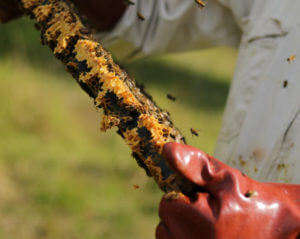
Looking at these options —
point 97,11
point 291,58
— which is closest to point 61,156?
point 97,11

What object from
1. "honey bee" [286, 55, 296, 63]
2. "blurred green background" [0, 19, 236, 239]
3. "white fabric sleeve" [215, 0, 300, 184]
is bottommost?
"blurred green background" [0, 19, 236, 239]

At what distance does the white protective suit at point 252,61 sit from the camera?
1.28 m

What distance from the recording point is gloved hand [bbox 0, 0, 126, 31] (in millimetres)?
1708

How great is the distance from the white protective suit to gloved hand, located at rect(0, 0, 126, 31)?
36mm

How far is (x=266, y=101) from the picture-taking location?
137cm

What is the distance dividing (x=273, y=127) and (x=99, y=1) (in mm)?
865

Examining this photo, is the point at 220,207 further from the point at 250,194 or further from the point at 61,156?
the point at 61,156

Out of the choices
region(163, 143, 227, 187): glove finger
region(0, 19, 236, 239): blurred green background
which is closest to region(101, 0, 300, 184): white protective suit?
region(163, 143, 227, 187): glove finger

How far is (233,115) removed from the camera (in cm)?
150

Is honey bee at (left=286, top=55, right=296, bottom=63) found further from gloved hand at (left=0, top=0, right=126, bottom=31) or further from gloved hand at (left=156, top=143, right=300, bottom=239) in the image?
gloved hand at (left=0, top=0, right=126, bottom=31)

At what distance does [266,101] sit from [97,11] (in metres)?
0.79

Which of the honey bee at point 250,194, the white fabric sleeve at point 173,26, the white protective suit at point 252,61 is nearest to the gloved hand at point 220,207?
the honey bee at point 250,194

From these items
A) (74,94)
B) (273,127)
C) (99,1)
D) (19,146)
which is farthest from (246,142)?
(74,94)

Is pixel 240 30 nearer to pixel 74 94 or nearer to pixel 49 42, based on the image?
pixel 49 42
